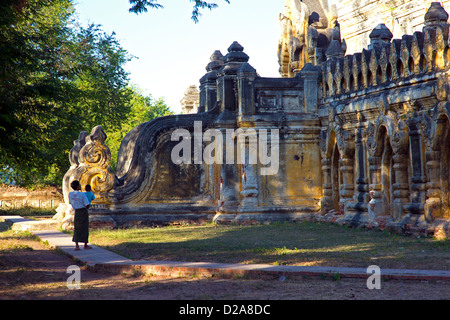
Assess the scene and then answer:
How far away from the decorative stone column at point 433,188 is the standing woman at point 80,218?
662 cm

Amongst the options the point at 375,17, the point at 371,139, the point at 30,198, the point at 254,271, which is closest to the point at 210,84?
the point at 375,17

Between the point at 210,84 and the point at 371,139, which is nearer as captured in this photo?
the point at 371,139

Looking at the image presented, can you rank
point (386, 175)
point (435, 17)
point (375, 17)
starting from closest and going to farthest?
point (435, 17) < point (386, 175) < point (375, 17)

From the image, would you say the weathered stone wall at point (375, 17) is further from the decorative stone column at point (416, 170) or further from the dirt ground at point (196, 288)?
the dirt ground at point (196, 288)

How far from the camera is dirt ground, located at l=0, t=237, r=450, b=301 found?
7008 millimetres

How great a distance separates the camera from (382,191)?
14227mm

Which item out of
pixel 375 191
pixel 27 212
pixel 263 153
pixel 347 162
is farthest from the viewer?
pixel 27 212

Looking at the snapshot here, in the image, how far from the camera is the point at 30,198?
39.8 m

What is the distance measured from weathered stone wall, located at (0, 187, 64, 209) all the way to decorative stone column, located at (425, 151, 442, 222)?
29.7 m

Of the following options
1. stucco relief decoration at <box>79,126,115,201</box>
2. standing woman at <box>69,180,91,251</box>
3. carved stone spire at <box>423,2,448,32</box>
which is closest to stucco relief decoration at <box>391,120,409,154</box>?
carved stone spire at <box>423,2,448,32</box>

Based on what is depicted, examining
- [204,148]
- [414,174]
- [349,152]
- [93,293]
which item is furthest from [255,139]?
[93,293]

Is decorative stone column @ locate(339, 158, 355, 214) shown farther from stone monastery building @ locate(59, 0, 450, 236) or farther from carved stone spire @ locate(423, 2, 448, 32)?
carved stone spire @ locate(423, 2, 448, 32)

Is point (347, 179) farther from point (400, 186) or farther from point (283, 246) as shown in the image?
point (283, 246)

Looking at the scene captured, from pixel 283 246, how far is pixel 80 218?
13.0ft
